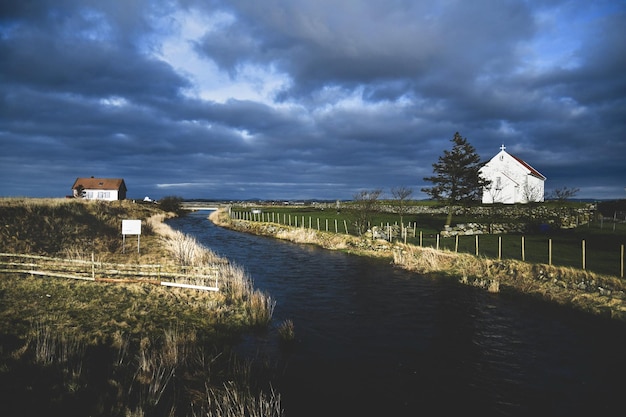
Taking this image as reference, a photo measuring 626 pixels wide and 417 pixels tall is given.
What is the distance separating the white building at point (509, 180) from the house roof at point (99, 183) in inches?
3932

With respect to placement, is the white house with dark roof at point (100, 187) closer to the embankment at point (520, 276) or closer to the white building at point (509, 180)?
the embankment at point (520, 276)

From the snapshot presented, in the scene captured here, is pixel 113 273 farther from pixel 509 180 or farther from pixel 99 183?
pixel 99 183

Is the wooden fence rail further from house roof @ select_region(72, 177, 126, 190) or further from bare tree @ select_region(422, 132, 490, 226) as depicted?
house roof @ select_region(72, 177, 126, 190)

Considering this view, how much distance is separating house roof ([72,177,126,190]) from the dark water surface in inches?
4077

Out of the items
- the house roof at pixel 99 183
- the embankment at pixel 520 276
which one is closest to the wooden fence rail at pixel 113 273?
the embankment at pixel 520 276

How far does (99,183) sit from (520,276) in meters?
115

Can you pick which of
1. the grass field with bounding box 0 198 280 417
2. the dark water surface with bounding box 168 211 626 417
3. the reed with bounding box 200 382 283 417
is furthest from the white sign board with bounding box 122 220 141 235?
the reed with bounding box 200 382 283 417

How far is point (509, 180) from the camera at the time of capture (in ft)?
218

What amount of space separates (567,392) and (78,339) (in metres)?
13.9

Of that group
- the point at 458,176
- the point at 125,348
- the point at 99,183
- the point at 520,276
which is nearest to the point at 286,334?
the point at 125,348

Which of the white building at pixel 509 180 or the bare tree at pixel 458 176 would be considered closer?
the bare tree at pixel 458 176

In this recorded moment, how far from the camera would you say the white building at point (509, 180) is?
6631 cm

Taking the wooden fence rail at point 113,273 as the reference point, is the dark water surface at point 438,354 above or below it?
below

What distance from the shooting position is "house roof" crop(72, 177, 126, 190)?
10556 centimetres
